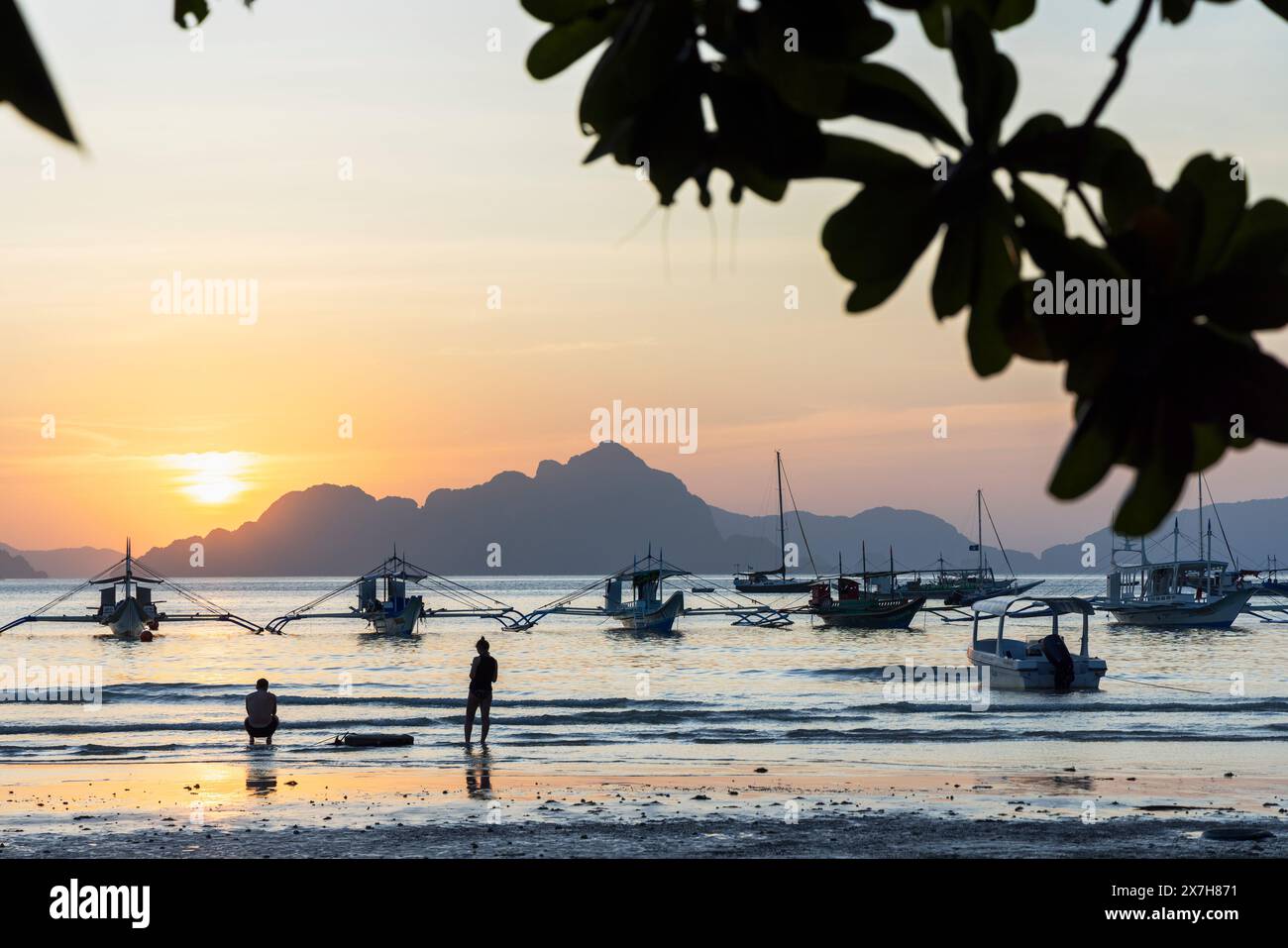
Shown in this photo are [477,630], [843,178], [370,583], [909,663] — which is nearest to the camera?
[843,178]

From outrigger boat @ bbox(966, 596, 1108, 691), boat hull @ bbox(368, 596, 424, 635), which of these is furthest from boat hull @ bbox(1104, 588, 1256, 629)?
boat hull @ bbox(368, 596, 424, 635)

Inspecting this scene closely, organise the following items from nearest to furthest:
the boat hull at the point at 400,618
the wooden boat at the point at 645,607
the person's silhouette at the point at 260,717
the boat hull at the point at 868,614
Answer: the person's silhouette at the point at 260,717 → the wooden boat at the point at 645,607 → the boat hull at the point at 400,618 → the boat hull at the point at 868,614

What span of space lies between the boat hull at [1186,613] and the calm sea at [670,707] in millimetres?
1910

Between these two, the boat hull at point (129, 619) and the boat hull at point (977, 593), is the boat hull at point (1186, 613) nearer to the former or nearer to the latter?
the boat hull at point (977, 593)

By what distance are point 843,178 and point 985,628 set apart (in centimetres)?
10852

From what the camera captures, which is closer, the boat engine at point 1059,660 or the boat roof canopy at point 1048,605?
the boat roof canopy at point 1048,605

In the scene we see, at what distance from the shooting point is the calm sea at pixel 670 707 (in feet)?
85.1

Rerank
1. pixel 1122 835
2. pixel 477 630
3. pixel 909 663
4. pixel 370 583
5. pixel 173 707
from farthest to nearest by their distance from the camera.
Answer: pixel 477 630 < pixel 370 583 < pixel 909 663 < pixel 173 707 < pixel 1122 835

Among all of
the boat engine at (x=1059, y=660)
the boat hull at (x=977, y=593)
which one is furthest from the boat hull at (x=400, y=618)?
the boat hull at (x=977, y=593)

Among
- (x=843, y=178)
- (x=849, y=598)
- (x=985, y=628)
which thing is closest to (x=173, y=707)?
(x=843, y=178)
